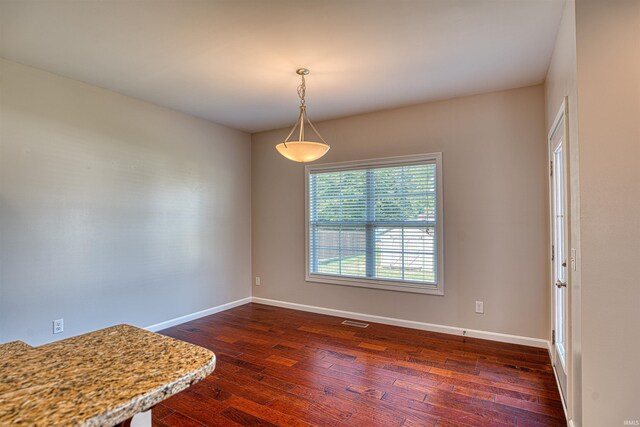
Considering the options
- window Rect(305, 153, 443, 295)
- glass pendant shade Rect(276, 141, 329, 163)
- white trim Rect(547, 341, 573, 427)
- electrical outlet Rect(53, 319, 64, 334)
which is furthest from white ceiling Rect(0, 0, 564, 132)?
white trim Rect(547, 341, 573, 427)

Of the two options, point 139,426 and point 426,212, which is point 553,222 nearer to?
point 426,212

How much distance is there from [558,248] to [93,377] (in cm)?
308

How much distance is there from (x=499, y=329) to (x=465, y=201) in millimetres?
1371

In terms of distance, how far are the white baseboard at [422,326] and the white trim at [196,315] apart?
0.42m

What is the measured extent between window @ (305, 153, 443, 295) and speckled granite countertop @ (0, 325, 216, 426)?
326 cm

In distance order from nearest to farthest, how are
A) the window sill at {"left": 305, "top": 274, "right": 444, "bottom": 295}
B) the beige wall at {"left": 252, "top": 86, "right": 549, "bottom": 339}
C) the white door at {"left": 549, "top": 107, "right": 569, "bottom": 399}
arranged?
the white door at {"left": 549, "top": 107, "right": 569, "bottom": 399} → the beige wall at {"left": 252, "top": 86, "right": 549, "bottom": 339} → the window sill at {"left": 305, "top": 274, "right": 444, "bottom": 295}

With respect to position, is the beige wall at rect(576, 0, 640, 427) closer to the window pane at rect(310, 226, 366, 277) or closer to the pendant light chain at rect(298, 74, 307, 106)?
the pendant light chain at rect(298, 74, 307, 106)

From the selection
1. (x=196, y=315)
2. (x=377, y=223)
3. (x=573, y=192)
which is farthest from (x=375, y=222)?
(x=196, y=315)

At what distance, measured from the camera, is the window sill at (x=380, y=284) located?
381 centimetres

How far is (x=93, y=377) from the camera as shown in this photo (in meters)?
0.82

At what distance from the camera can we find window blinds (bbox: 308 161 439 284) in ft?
12.7

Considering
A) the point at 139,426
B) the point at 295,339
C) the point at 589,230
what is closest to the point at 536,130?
the point at 589,230

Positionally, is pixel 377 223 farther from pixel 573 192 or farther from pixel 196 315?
pixel 196 315

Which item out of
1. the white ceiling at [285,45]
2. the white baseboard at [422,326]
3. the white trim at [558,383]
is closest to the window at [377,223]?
the white baseboard at [422,326]
